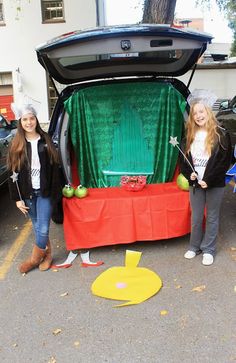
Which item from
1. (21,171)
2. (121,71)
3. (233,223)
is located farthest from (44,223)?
(233,223)

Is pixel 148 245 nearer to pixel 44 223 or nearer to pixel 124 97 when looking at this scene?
pixel 44 223

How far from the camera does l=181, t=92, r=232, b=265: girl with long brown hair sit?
420 cm

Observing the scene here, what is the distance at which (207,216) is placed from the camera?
446cm

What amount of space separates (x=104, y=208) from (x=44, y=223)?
680 mm

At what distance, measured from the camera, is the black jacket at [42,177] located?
4.23 meters

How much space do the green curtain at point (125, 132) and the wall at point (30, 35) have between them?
42.5 feet

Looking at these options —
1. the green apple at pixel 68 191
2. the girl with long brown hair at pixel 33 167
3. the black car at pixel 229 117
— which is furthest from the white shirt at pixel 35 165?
the black car at pixel 229 117

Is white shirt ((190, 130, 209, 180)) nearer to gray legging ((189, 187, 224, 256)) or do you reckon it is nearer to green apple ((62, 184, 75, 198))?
gray legging ((189, 187, 224, 256))

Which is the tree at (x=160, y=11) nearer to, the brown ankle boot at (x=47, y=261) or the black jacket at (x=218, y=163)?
the black jacket at (x=218, y=163)

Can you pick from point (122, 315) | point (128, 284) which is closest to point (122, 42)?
point (128, 284)

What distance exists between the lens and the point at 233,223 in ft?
18.8

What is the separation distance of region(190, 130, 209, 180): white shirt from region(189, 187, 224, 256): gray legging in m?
0.20

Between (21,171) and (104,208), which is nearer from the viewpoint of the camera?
(21,171)

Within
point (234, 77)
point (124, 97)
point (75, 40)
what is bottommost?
point (234, 77)
